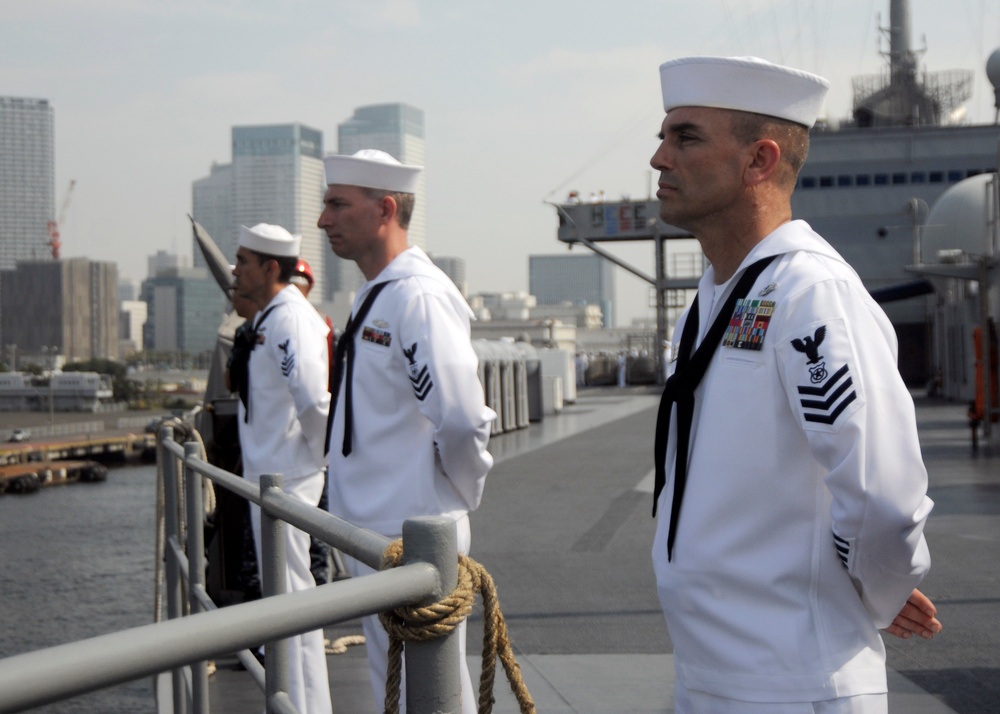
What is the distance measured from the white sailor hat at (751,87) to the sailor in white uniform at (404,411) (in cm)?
147

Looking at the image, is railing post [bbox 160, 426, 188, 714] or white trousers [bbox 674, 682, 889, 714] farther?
railing post [bbox 160, 426, 188, 714]

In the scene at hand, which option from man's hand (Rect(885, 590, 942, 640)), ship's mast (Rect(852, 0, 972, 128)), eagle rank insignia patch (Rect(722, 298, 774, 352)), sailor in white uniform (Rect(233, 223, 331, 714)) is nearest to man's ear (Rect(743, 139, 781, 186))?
eagle rank insignia patch (Rect(722, 298, 774, 352))

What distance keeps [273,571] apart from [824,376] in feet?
4.34

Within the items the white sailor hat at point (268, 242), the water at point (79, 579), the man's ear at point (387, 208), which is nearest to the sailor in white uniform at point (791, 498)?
the water at point (79, 579)

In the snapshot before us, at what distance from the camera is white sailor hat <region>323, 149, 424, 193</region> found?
4367mm

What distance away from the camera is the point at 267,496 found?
2.58m

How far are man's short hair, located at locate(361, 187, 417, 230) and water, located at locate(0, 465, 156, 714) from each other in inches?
75.3

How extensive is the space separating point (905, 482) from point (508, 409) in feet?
68.2

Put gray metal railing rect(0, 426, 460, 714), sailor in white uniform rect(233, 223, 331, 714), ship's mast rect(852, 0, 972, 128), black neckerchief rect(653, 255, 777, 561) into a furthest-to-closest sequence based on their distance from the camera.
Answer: ship's mast rect(852, 0, 972, 128), sailor in white uniform rect(233, 223, 331, 714), black neckerchief rect(653, 255, 777, 561), gray metal railing rect(0, 426, 460, 714)

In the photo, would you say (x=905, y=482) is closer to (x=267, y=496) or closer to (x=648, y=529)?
(x=267, y=496)

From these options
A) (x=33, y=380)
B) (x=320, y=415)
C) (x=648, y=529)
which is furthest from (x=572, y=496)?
(x=33, y=380)

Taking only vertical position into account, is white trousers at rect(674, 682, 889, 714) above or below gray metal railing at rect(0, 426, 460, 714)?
below

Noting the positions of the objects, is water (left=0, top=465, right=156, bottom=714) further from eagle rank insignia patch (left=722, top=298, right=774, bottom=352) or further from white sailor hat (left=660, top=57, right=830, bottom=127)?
white sailor hat (left=660, top=57, right=830, bottom=127)

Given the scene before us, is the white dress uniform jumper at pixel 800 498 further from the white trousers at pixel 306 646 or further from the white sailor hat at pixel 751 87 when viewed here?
the white trousers at pixel 306 646
